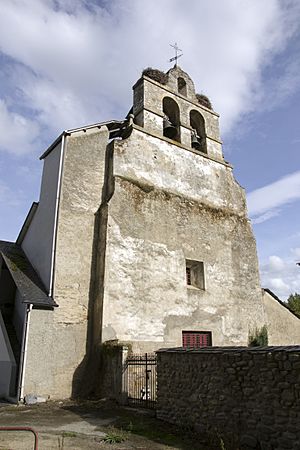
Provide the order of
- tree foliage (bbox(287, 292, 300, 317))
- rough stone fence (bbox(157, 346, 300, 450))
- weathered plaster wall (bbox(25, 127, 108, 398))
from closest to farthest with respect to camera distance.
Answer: rough stone fence (bbox(157, 346, 300, 450)) → weathered plaster wall (bbox(25, 127, 108, 398)) → tree foliage (bbox(287, 292, 300, 317))

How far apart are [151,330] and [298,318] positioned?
342 inches

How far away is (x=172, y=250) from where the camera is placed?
47.0 ft

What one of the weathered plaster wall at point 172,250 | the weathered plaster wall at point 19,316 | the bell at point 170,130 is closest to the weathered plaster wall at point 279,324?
the weathered plaster wall at point 172,250

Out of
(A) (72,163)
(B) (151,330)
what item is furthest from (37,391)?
(A) (72,163)

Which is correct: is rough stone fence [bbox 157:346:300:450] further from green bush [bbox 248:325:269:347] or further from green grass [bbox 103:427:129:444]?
green bush [bbox 248:325:269:347]

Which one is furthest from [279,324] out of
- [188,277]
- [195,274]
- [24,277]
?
[24,277]

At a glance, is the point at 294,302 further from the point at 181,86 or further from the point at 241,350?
the point at 241,350

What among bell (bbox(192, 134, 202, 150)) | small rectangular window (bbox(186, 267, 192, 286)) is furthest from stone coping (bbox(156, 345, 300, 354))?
bell (bbox(192, 134, 202, 150))

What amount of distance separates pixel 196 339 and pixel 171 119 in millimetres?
11191

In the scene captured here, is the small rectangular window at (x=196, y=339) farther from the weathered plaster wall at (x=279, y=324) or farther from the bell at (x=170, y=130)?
the bell at (x=170, y=130)

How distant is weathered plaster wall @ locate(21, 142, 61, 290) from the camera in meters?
12.6

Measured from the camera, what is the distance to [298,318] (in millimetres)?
17266

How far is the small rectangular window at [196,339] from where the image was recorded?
1368 cm

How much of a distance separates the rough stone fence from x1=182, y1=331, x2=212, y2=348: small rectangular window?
5.30 meters
